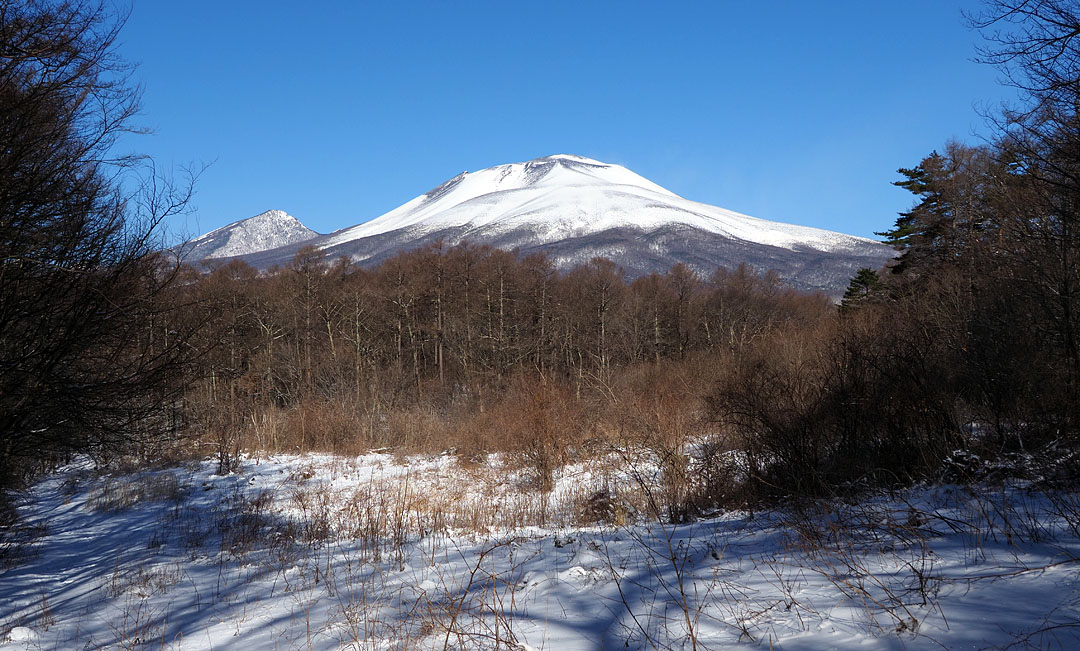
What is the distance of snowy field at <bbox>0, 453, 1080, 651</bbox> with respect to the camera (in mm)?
3359

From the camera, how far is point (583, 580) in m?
4.75

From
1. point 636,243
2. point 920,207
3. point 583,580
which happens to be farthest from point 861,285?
point 636,243

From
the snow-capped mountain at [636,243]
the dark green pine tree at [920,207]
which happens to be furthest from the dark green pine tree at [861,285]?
the snow-capped mountain at [636,243]

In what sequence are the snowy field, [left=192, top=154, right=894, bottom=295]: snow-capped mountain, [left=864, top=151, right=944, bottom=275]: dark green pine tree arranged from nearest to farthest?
the snowy field → [left=864, top=151, right=944, bottom=275]: dark green pine tree → [left=192, top=154, right=894, bottom=295]: snow-capped mountain

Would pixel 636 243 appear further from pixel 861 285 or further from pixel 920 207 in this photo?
pixel 920 207

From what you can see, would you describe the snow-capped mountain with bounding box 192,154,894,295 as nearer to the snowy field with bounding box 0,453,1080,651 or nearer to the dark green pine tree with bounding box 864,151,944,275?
Result: the dark green pine tree with bounding box 864,151,944,275

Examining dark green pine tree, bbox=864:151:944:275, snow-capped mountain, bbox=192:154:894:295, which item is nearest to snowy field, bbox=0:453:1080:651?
dark green pine tree, bbox=864:151:944:275

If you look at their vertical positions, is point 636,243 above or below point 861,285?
above

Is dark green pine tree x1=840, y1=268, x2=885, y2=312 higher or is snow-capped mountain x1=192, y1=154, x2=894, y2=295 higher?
snow-capped mountain x1=192, y1=154, x2=894, y2=295

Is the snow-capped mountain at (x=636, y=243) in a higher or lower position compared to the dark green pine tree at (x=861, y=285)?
higher

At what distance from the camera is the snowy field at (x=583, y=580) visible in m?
3.36

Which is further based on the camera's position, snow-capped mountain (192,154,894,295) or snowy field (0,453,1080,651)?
snow-capped mountain (192,154,894,295)

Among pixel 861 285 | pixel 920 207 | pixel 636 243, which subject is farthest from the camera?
pixel 636 243

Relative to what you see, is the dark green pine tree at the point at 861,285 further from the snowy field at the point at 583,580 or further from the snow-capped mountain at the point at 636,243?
the snow-capped mountain at the point at 636,243
